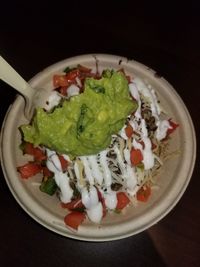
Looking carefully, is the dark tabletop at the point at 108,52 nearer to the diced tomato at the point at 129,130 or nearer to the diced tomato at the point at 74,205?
the diced tomato at the point at 74,205

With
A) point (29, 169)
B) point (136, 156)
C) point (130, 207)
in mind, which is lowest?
point (130, 207)

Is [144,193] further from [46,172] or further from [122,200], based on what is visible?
[46,172]

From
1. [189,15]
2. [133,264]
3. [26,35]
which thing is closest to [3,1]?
[26,35]

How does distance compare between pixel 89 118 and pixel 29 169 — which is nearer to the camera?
pixel 89 118

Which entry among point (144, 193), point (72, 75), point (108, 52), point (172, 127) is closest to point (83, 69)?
point (72, 75)

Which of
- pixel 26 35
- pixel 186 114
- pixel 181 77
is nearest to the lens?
pixel 186 114

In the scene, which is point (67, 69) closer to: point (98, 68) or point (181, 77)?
point (98, 68)
